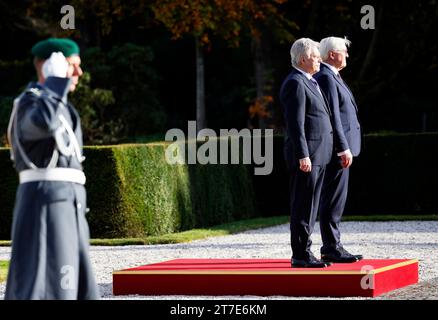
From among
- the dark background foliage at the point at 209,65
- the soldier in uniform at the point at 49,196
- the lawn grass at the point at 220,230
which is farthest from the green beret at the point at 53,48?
the dark background foliage at the point at 209,65

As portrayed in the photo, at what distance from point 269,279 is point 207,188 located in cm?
889

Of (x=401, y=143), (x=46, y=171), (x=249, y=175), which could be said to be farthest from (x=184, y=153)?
(x=46, y=171)

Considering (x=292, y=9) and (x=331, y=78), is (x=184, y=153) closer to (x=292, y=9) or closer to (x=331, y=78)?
(x=331, y=78)

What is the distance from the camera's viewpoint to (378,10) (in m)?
26.4

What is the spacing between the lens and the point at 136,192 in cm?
1591

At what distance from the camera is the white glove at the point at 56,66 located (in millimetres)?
6652

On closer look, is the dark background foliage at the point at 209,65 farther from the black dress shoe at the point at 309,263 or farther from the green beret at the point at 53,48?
the green beret at the point at 53,48

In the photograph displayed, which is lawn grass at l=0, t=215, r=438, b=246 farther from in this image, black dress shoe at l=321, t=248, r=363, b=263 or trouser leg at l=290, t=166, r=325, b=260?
trouser leg at l=290, t=166, r=325, b=260

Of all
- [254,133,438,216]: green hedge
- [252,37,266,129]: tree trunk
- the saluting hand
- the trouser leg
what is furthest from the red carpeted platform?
[252,37,266,129]: tree trunk

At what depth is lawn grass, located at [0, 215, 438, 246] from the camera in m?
15.1

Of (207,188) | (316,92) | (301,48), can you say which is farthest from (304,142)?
(207,188)

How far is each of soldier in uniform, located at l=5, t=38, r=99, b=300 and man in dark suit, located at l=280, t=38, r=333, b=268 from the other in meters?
3.23

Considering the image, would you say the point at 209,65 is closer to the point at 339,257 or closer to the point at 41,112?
the point at 339,257
